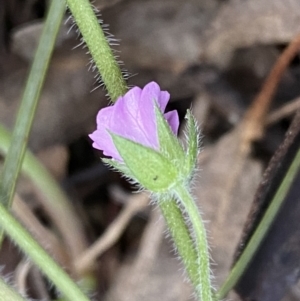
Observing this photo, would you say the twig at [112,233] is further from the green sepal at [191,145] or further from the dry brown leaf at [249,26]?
the green sepal at [191,145]

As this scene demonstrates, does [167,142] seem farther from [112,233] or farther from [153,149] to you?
[112,233]

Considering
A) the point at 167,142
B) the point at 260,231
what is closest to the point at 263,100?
the point at 260,231

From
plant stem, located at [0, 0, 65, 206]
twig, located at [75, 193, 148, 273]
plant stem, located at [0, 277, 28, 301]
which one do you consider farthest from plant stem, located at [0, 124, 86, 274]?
plant stem, located at [0, 277, 28, 301]

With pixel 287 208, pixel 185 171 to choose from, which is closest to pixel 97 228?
pixel 287 208

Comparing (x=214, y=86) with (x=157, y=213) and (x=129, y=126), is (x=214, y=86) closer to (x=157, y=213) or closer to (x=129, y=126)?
(x=157, y=213)

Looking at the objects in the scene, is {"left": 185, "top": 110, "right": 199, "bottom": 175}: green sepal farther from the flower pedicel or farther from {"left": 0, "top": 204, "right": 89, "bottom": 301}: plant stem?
{"left": 0, "top": 204, "right": 89, "bottom": 301}: plant stem
